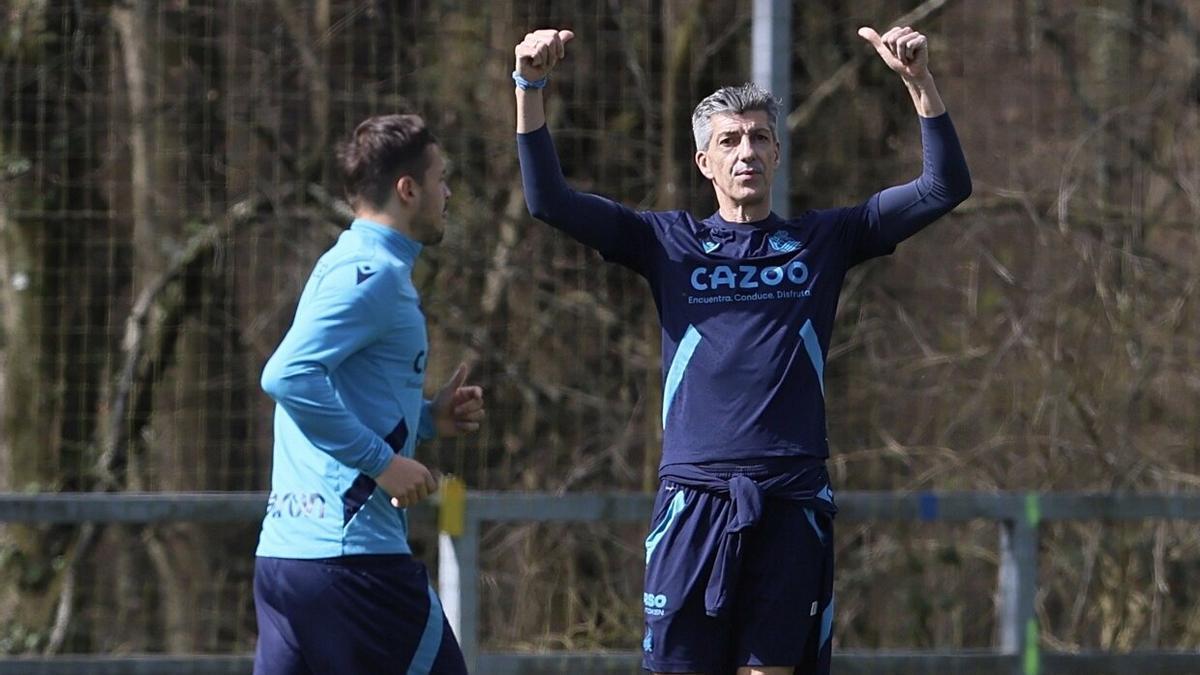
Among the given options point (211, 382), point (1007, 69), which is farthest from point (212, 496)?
point (1007, 69)

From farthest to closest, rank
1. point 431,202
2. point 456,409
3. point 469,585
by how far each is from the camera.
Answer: point 469,585
point 456,409
point 431,202

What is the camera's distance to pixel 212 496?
6246 mm

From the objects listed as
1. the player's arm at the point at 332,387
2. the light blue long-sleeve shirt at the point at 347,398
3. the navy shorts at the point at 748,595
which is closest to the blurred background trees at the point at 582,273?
the navy shorts at the point at 748,595

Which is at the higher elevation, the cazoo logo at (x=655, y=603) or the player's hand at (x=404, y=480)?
the player's hand at (x=404, y=480)

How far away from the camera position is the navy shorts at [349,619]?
4039 mm

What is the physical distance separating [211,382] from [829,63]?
2.72m

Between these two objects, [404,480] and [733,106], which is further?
[733,106]

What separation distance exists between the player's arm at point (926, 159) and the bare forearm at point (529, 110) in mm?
740

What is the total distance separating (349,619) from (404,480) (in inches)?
13.0

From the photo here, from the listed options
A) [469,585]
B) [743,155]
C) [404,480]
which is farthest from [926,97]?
[469,585]

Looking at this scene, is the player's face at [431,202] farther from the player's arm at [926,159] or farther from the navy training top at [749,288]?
the player's arm at [926,159]

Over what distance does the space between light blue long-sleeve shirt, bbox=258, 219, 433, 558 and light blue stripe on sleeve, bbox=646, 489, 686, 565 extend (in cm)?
57

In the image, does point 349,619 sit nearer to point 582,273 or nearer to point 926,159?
point 926,159

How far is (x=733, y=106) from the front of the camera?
4.41 m
